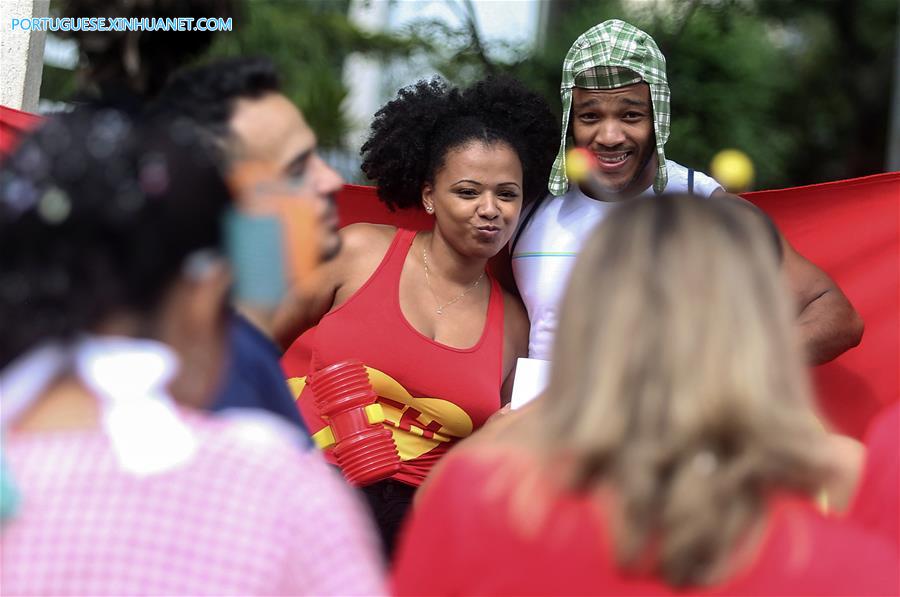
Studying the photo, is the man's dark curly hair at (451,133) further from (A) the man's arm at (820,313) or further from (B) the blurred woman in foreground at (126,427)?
(B) the blurred woman in foreground at (126,427)

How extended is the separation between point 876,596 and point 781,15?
11731 mm

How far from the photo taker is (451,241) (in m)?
3.75

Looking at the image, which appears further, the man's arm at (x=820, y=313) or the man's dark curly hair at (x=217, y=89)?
the man's arm at (x=820, y=313)

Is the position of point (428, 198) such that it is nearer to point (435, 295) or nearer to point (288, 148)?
point (435, 295)

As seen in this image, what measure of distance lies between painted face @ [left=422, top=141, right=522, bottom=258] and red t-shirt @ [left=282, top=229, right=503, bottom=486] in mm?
307

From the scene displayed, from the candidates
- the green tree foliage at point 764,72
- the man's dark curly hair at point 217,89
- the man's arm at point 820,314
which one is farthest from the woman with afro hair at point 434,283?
the green tree foliage at point 764,72

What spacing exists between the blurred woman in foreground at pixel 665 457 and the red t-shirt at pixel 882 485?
0.28m

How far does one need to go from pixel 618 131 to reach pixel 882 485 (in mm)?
1924

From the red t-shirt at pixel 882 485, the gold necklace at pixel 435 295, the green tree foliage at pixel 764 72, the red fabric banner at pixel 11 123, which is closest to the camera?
the red t-shirt at pixel 882 485

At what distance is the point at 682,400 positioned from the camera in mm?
1487

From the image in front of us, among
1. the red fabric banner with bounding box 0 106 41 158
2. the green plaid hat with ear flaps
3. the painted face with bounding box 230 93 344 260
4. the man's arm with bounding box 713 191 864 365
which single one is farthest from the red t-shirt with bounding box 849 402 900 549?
the red fabric banner with bounding box 0 106 41 158

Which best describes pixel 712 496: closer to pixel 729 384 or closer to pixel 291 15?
pixel 729 384

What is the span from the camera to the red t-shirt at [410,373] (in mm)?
3514

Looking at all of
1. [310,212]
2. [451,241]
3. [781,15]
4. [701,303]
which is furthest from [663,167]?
[781,15]
